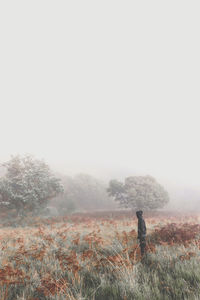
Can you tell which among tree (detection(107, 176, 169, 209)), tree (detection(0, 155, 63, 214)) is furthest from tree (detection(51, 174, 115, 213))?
tree (detection(0, 155, 63, 214))

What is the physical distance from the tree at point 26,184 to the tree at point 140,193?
392 inches

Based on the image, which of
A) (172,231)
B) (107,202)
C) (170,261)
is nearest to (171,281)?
(170,261)

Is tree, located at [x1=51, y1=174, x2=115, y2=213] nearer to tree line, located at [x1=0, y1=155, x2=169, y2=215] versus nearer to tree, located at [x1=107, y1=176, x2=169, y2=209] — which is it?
tree line, located at [x1=0, y1=155, x2=169, y2=215]

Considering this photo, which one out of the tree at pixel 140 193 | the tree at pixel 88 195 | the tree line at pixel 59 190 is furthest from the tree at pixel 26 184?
the tree at pixel 88 195

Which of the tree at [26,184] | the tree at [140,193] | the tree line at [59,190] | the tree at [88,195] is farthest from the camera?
the tree at [88,195]

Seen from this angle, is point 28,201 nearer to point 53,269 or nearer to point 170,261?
point 53,269

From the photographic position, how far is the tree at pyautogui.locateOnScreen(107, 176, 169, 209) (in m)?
22.6

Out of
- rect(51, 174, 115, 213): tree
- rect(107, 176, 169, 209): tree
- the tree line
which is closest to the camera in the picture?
the tree line

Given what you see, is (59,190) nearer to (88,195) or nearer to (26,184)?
(26,184)

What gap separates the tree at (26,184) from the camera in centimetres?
1470

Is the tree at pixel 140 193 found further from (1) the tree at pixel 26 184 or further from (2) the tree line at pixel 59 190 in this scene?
(1) the tree at pixel 26 184

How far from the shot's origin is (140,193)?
23.0 m

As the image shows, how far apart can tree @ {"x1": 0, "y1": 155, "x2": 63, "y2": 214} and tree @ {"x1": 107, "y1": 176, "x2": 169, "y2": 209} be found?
996 centimetres

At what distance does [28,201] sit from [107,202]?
24.9 metres
